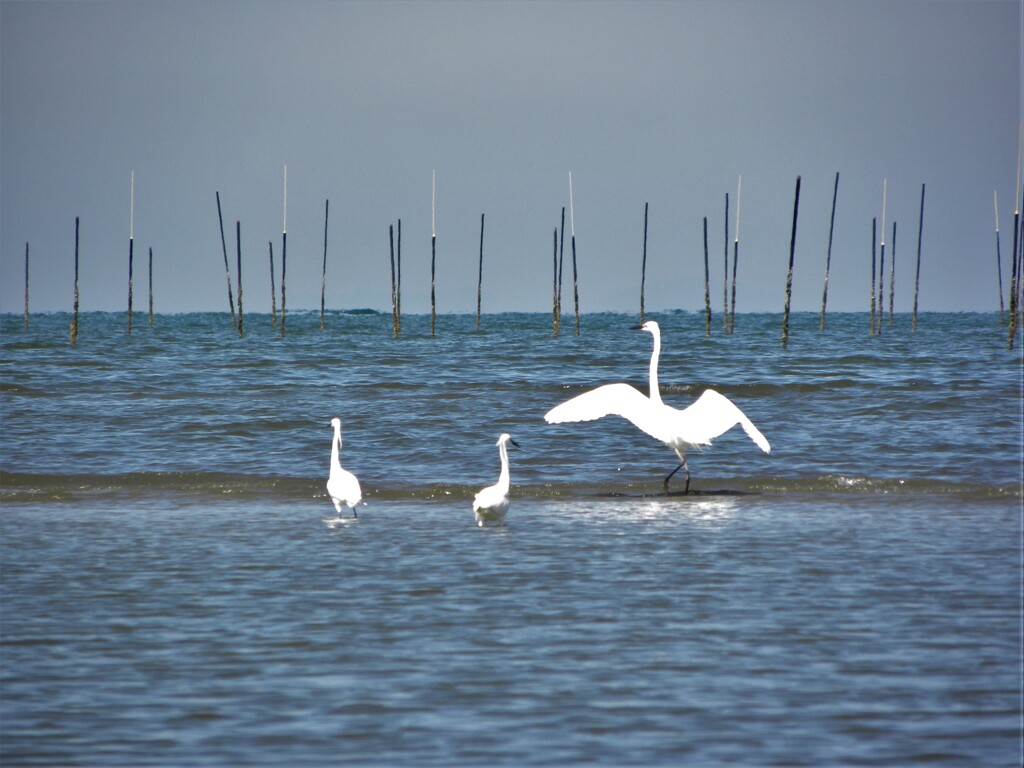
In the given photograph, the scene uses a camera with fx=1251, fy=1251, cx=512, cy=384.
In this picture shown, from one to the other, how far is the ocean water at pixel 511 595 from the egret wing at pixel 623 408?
0.80m

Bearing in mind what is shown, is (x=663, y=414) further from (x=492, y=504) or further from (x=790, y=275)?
(x=790, y=275)

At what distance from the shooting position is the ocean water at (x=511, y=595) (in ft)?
17.3

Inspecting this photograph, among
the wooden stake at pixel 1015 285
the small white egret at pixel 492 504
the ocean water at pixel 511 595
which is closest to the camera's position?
the ocean water at pixel 511 595

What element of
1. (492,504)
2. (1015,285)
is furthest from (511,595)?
(1015,285)

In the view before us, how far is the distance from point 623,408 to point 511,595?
6403 millimetres

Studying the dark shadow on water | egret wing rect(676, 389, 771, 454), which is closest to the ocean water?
the dark shadow on water

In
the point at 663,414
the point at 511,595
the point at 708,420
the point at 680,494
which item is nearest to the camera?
the point at 511,595

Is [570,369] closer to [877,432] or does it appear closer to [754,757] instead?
→ [877,432]

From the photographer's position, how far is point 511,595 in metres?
7.91

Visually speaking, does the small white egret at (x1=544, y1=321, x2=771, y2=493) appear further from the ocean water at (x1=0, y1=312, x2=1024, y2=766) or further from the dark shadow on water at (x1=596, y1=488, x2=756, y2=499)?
the ocean water at (x1=0, y1=312, x2=1024, y2=766)

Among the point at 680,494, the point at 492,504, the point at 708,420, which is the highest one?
the point at 708,420

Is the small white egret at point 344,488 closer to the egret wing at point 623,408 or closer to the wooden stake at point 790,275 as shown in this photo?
the egret wing at point 623,408

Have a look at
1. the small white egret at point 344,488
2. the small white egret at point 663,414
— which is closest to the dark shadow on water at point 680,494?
the small white egret at point 663,414

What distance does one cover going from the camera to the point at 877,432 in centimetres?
1827
